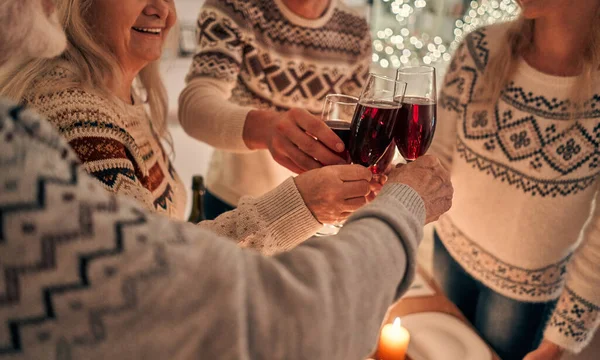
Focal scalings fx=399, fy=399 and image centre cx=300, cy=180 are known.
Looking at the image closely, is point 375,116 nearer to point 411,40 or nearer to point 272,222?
point 272,222

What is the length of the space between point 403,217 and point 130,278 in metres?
0.38

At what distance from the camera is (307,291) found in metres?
0.45

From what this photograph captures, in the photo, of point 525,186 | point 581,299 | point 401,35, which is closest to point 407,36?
point 401,35

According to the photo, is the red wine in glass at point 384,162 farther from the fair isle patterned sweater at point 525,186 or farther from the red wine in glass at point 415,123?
the fair isle patterned sweater at point 525,186

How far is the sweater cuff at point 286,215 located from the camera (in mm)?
920

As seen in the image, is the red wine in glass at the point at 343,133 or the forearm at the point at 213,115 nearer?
the red wine in glass at the point at 343,133

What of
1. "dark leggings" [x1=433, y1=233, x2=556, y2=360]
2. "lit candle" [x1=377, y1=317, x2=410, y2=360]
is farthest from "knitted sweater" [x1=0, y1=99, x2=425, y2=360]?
"dark leggings" [x1=433, y1=233, x2=556, y2=360]

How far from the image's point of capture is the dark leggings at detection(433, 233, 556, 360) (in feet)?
4.75

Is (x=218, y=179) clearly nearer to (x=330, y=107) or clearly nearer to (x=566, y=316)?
(x=330, y=107)

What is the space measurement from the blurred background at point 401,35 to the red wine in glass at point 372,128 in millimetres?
3155

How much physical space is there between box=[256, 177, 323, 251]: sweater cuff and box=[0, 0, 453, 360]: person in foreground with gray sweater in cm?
40

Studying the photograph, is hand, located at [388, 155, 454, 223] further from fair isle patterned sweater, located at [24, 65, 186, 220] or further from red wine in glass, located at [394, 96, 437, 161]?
fair isle patterned sweater, located at [24, 65, 186, 220]

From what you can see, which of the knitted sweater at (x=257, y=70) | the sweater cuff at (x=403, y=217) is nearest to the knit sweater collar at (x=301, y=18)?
the knitted sweater at (x=257, y=70)

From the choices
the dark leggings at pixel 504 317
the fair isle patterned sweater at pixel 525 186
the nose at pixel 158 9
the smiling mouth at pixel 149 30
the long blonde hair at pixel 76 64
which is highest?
the nose at pixel 158 9
